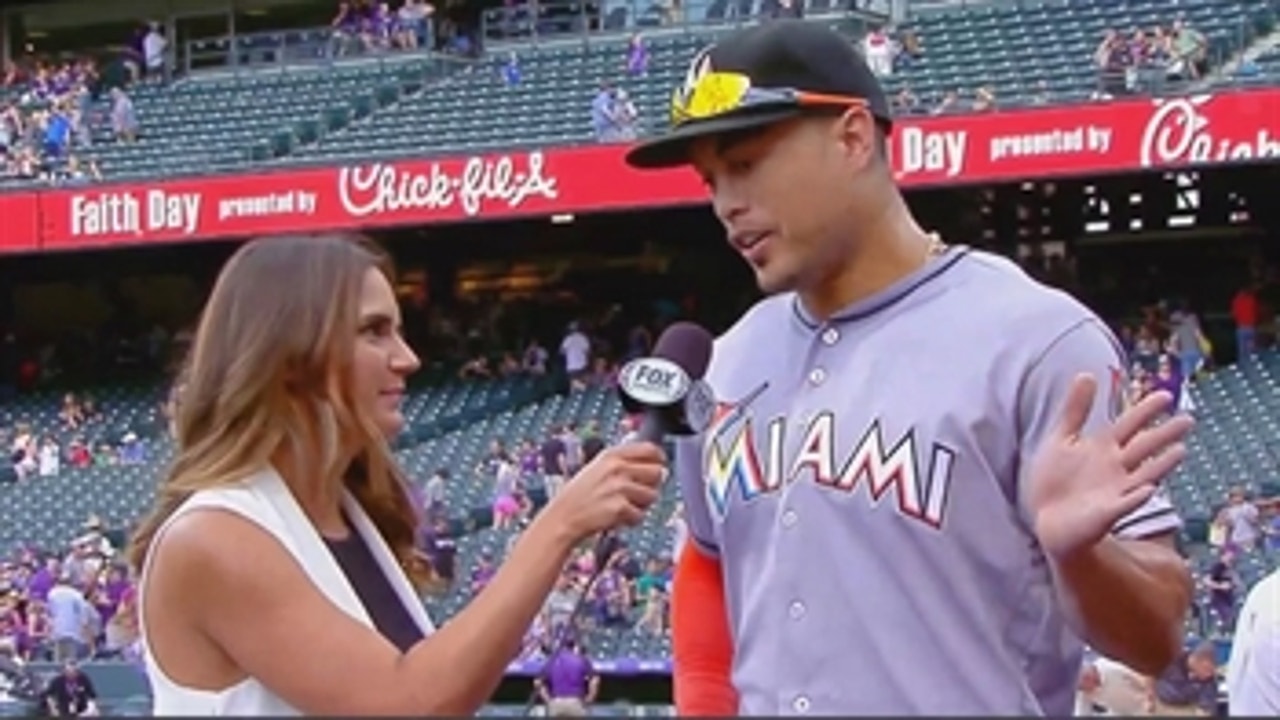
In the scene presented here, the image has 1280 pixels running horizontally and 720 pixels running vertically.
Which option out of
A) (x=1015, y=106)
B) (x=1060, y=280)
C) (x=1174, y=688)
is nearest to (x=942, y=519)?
(x=1174, y=688)

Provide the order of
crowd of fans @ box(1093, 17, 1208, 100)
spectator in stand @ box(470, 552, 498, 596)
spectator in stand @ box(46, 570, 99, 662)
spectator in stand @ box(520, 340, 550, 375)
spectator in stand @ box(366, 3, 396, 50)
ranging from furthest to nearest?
1. spectator in stand @ box(366, 3, 396, 50)
2. spectator in stand @ box(520, 340, 550, 375)
3. crowd of fans @ box(1093, 17, 1208, 100)
4. spectator in stand @ box(470, 552, 498, 596)
5. spectator in stand @ box(46, 570, 99, 662)

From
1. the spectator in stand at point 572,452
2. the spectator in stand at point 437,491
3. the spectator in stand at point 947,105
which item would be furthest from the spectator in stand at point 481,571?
the spectator in stand at point 947,105

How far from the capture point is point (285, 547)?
2.85 metres

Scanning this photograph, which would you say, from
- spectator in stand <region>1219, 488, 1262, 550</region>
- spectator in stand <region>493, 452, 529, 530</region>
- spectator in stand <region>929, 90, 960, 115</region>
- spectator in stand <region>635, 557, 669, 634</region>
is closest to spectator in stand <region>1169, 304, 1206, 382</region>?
spectator in stand <region>929, 90, 960, 115</region>

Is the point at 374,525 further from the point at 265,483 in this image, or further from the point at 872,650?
the point at 872,650

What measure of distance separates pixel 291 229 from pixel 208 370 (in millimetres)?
20518

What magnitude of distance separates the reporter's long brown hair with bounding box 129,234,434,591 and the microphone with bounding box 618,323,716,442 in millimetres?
372

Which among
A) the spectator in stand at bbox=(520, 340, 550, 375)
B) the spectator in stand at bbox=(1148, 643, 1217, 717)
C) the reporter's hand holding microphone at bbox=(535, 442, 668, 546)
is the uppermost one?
the reporter's hand holding microphone at bbox=(535, 442, 668, 546)

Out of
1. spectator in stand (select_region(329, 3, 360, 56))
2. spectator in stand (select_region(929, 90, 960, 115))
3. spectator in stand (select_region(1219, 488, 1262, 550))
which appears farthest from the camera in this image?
spectator in stand (select_region(329, 3, 360, 56))

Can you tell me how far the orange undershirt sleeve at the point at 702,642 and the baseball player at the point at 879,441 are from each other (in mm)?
58

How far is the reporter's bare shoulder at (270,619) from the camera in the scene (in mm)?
2760

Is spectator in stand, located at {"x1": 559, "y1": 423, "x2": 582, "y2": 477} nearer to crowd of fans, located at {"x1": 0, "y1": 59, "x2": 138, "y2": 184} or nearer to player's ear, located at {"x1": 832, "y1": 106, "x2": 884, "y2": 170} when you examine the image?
crowd of fans, located at {"x1": 0, "y1": 59, "x2": 138, "y2": 184}

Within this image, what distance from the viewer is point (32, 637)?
58.4 ft

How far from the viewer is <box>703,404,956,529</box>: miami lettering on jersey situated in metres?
2.83
